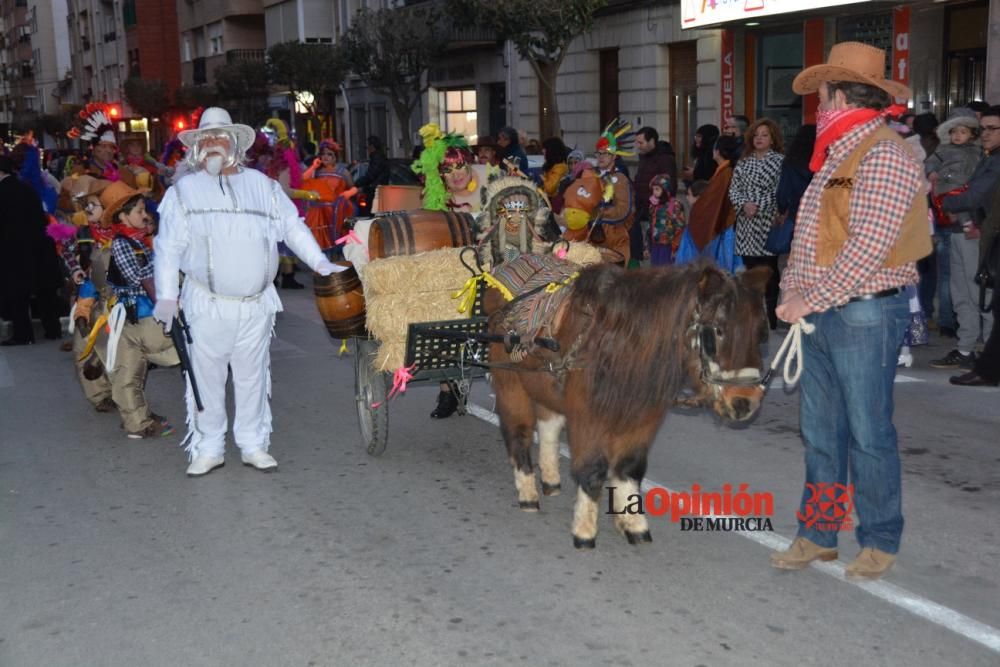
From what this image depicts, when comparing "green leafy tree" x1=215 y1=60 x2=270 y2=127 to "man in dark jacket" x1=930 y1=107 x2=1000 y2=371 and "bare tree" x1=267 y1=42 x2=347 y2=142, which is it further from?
"man in dark jacket" x1=930 y1=107 x2=1000 y2=371

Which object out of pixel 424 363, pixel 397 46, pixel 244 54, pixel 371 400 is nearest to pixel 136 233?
pixel 371 400

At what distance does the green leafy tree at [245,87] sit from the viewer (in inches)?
1785

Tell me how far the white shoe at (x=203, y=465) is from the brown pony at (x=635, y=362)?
238cm

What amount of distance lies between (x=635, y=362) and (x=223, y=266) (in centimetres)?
302

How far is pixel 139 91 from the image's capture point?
172ft

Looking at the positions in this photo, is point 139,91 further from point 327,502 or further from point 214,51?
point 327,502

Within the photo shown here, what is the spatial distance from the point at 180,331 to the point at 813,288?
4.33 metres

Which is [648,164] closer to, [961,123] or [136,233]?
[961,123]

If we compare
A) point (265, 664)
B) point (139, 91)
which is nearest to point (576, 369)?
point (265, 664)

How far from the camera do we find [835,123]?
4.69 metres

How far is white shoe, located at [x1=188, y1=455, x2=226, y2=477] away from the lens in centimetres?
705

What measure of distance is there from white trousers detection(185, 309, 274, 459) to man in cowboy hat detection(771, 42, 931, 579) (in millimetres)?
3503

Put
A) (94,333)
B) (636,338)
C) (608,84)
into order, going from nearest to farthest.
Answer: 1. (636,338)
2. (94,333)
3. (608,84)

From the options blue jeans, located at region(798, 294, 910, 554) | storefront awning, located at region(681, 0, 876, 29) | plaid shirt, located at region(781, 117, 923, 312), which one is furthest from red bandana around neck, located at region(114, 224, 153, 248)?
storefront awning, located at region(681, 0, 876, 29)
